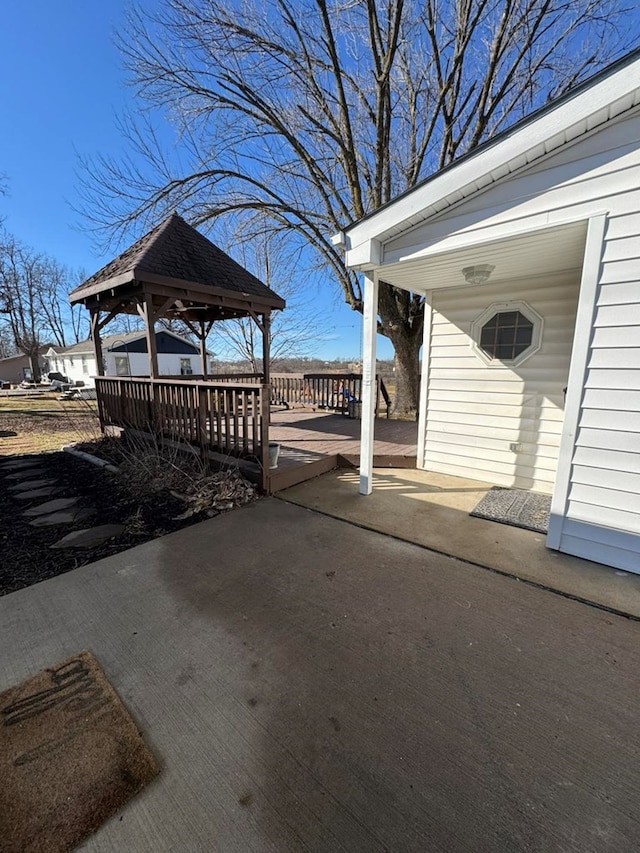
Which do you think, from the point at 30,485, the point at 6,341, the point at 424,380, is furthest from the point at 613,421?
the point at 6,341

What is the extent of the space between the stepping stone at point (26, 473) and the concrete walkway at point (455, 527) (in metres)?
3.77

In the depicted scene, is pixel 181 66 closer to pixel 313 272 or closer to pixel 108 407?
pixel 313 272

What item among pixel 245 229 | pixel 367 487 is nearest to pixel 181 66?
pixel 245 229

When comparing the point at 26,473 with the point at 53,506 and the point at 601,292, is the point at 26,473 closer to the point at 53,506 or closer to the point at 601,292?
the point at 53,506

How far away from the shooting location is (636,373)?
2.44 meters

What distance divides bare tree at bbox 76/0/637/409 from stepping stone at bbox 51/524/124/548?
278 inches

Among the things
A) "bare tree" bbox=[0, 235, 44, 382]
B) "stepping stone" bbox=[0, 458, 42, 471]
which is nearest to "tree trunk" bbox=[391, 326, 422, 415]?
"stepping stone" bbox=[0, 458, 42, 471]

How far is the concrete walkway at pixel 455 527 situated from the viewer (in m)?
2.49

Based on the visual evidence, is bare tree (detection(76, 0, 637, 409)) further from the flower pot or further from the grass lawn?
the flower pot

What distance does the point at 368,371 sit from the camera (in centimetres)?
390

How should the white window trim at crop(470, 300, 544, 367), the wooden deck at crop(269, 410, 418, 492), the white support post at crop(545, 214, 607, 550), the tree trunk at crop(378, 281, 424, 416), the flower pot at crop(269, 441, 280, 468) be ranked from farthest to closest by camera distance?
the tree trunk at crop(378, 281, 424, 416), the wooden deck at crop(269, 410, 418, 492), the flower pot at crop(269, 441, 280, 468), the white window trim at crop(470, 300, 544, 367), the white support post at crop(545, 214, 607, 550)

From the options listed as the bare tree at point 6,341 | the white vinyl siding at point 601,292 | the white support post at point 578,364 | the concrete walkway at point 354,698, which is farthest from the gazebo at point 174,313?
the bare tree at point 6,341

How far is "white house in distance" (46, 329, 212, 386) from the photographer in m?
23.8

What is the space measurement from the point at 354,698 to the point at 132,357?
2650 centimetres
